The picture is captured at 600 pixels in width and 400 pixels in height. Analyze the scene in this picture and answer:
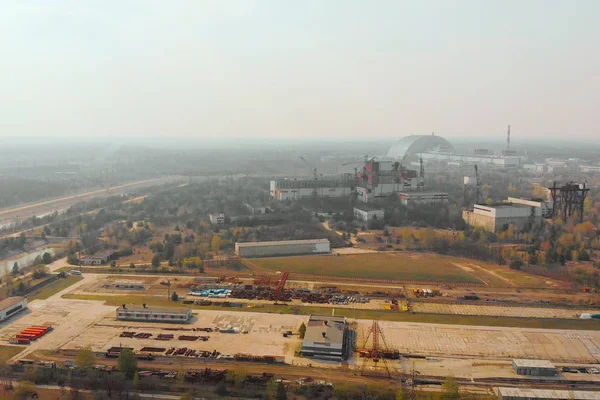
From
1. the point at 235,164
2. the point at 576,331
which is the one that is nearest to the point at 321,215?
the point at 576,331

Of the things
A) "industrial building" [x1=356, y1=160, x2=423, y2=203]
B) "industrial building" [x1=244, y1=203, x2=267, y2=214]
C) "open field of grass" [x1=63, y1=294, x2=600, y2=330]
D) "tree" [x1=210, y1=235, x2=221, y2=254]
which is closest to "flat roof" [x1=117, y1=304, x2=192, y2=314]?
"open field of grass" [x1=63, y1=294, x2=600, y2=330]

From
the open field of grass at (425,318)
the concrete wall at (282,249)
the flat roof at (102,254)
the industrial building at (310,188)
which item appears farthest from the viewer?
the industrial building at (310,188)

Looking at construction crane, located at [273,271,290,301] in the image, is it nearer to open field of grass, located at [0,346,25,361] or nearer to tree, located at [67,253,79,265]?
open field of grass, located at [0,346,25,361]

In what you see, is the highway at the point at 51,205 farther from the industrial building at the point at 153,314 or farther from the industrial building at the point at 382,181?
the industrial building at the point at 382,181

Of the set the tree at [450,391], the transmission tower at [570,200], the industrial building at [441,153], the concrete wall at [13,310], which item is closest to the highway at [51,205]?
the concrete wall at [13,310]

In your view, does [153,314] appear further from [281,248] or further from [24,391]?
[281,248]
